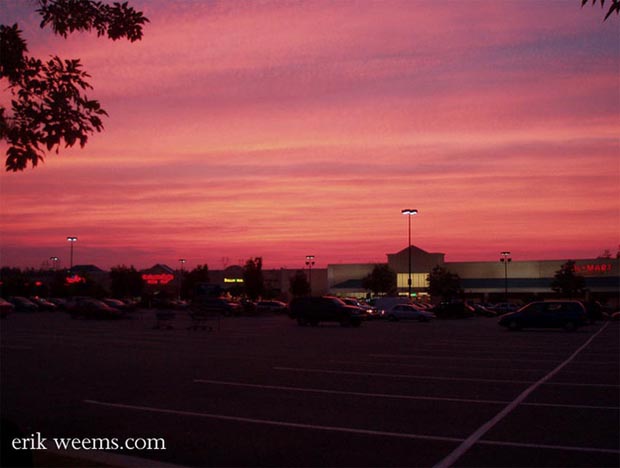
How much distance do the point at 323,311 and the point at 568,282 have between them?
Answer: 5466cm

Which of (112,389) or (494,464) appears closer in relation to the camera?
(494,464)

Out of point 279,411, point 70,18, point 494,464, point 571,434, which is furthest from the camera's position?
point 279,411

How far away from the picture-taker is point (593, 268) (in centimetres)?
10038

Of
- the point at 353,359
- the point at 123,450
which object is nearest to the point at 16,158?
the point at 123,450

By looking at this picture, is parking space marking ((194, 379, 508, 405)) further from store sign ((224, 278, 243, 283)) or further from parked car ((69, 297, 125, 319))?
store sign ((224, 278, 243, 283))

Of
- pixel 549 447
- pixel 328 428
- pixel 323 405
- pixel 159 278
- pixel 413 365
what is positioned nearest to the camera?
pixel 549 447

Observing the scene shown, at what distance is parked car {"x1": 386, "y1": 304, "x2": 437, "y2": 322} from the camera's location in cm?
5808

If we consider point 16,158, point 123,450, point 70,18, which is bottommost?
point 123,450

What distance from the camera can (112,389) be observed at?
15258 mm

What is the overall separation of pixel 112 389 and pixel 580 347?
1903 cm

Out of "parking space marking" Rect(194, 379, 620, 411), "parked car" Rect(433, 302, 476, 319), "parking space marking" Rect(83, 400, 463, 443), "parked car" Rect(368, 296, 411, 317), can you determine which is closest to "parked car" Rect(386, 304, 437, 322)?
"parked car" Rect(368, 296, 411, 317)

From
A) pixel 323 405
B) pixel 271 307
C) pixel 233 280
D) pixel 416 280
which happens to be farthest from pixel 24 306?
pixel 323 405

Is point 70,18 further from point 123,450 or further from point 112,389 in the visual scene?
point 112,389

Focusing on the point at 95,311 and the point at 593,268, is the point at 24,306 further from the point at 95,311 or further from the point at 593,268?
the point at 593,268
